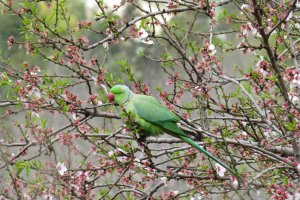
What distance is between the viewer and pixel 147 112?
13.9 feet

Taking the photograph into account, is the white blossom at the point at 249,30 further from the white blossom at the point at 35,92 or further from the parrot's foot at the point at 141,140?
the white blossom at the point at 35,92

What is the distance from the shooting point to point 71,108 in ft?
13.6

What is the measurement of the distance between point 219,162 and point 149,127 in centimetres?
75

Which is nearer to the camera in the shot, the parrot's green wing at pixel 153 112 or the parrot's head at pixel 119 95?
the parrot's green wing at pixel 153 112

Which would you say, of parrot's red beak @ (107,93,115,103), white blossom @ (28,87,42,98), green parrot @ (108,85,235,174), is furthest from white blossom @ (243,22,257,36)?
white blossom @ (28,87,42,98)

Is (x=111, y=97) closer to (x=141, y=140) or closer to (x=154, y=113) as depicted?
(x=154, y=113)

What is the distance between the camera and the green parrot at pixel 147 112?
13.8ft

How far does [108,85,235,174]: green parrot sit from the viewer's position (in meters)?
4.20

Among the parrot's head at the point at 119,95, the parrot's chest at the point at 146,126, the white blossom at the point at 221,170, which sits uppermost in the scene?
the parrot's head at the point at 119,95

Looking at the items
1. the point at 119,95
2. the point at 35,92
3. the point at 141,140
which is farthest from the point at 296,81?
the point at 35,92

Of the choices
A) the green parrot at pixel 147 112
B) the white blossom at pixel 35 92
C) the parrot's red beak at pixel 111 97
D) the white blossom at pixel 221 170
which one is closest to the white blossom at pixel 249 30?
the green parrot at pixel 147 112

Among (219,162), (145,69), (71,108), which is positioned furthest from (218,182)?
(145,69)

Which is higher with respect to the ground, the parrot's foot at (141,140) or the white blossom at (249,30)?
the white blossom at (249,30)

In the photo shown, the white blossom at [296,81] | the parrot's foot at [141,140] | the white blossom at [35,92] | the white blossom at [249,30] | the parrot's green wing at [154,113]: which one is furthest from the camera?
the white blossom at [35,92]
